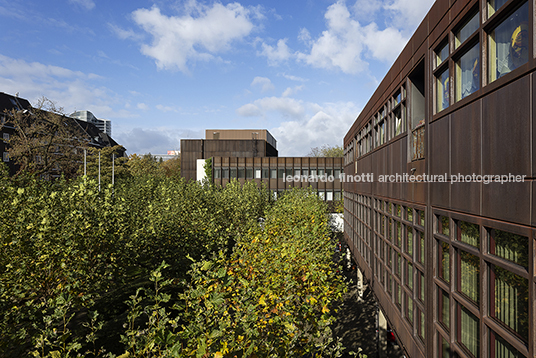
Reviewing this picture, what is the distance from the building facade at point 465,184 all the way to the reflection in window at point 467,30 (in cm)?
2

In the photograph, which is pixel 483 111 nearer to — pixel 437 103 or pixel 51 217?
pixel 437 103

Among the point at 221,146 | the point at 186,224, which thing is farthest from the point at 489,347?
the point at 221,146

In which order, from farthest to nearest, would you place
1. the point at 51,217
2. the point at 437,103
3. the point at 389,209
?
the point at 389,209 → the point at 51,217 → the point at 437,103

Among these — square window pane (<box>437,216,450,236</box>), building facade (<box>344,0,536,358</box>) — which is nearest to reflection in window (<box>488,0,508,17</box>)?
building facade (<box>344,0,536,358</box>)

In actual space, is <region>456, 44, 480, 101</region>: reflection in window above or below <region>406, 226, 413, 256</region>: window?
above

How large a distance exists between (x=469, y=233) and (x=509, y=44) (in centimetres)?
326

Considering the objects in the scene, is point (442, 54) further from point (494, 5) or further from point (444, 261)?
point (444, 261)

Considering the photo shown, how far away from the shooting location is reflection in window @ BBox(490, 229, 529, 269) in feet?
14.4

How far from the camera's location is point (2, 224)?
31.2ft

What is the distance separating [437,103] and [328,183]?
44.2m

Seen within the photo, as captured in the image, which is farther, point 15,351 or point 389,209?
point 389,209

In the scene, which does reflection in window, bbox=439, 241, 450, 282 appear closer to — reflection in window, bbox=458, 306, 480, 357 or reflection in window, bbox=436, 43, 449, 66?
reflection in window, bbox=458, 306, 480, 357

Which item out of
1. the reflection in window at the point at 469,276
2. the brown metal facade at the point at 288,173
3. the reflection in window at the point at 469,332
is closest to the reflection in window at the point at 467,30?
the reflection in window at the point at 469,276

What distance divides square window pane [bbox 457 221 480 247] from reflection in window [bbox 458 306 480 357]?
4.38 feet
